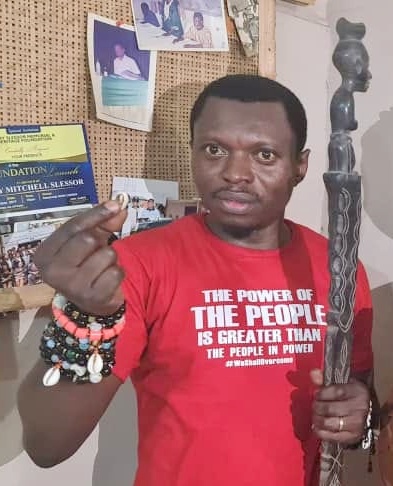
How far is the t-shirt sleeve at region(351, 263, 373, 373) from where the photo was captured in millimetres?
934

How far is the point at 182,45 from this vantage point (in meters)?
1.10

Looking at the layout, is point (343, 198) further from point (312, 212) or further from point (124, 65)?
point (312, 212)

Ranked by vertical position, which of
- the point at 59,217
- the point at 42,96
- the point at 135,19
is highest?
the point at 135,19

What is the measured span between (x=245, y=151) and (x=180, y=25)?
0.37 meters

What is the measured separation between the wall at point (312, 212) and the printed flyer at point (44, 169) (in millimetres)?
196

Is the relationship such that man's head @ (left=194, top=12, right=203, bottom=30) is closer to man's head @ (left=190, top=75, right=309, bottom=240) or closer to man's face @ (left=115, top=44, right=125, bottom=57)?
man's face @ (left=115, top=44, right=125, bottom=57)

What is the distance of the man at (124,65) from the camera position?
1.03m

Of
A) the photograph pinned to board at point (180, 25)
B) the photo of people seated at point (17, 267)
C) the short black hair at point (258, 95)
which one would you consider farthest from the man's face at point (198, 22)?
the photo of people seated at point (17, 267)

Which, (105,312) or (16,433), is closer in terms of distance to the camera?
(105,312)

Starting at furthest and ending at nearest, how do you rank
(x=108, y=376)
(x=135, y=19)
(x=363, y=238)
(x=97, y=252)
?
(x=363, y=238) < (x=135, y=19) < (x=108, y=376) < (x=97, y=252)

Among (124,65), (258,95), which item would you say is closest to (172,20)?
(124,65)

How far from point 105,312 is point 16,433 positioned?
1.71 feet

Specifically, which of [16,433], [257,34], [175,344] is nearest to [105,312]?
[175,344]

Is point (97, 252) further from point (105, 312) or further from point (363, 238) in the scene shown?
point (363, 238)
